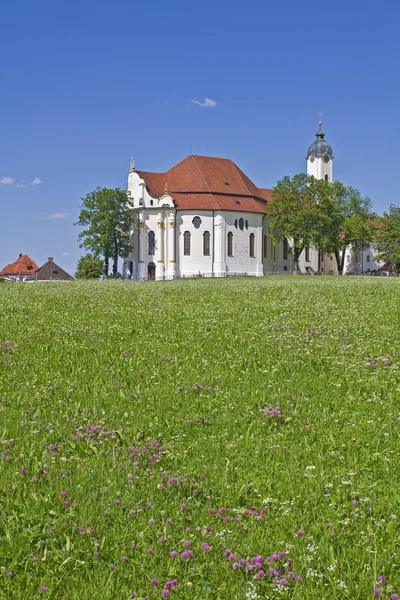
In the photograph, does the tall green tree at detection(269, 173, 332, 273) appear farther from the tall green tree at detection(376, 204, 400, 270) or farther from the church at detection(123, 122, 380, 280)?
the tall green tree at detection(376, 204, 400, 270)

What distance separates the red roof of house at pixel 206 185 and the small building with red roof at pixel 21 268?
44.1 m

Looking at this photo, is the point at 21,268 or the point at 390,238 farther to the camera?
the point at 21,268

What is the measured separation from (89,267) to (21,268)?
37.7 metres

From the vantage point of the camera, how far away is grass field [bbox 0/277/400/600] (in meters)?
4.02

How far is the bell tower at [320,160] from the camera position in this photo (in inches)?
3898

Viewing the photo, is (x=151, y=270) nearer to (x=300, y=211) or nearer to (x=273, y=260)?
(x=273, y=260)

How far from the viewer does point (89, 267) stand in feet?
267

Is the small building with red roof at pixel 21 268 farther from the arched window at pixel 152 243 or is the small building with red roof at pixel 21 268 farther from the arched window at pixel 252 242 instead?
the arched window at pixel 252 242

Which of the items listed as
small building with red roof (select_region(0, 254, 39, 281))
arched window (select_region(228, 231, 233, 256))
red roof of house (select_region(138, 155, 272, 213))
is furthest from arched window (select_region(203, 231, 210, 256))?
small building with red roof (select_region(0, 254, 39, 281))

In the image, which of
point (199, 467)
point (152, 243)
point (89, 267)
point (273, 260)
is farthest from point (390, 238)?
point (199, 467)

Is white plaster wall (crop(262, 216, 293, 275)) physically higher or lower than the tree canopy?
lower

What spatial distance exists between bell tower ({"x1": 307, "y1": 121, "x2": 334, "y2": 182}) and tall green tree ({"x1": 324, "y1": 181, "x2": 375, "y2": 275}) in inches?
181

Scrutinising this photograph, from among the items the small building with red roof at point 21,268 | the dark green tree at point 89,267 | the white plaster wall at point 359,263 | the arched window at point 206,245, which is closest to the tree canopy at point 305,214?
the arched window at point 206,245

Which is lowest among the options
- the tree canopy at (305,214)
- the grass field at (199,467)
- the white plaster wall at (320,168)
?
the grass field at (199,467)
